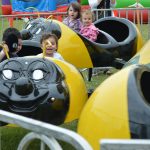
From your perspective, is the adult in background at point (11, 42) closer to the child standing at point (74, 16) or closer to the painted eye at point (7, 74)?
the painted eye at point (7, 74)

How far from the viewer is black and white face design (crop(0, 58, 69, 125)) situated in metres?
3.15

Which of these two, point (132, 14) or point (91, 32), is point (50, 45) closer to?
point (91, 32)

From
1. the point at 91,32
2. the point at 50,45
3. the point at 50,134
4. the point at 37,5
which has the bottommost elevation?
the point at 37,5

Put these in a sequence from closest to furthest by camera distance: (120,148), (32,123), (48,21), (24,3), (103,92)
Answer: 1. (120,148)
2. (32,123)
3. (103,92)
4. (48,21)
5. (24,3)

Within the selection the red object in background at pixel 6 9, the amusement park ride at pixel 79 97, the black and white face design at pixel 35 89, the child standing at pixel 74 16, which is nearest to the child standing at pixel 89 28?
the child standing at pixel 74 16

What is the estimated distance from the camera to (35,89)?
3.19 metres

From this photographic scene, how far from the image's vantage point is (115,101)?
2.87m

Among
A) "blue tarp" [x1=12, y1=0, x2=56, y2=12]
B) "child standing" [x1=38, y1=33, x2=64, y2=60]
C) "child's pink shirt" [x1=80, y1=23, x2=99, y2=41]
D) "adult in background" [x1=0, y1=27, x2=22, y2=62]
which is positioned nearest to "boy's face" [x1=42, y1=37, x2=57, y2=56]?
"child standing" [x1=38, y1=33, x2=64, y2=60]

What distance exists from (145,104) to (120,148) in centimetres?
123

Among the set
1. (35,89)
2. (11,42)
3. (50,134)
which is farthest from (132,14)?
(50,134)

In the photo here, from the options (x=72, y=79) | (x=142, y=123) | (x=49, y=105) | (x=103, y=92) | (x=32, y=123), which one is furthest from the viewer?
(x=72, y=79)

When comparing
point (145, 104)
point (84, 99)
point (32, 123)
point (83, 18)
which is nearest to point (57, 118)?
point (84, 99)

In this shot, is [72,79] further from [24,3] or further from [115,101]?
[24,3]

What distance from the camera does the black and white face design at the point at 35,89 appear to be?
315cm
